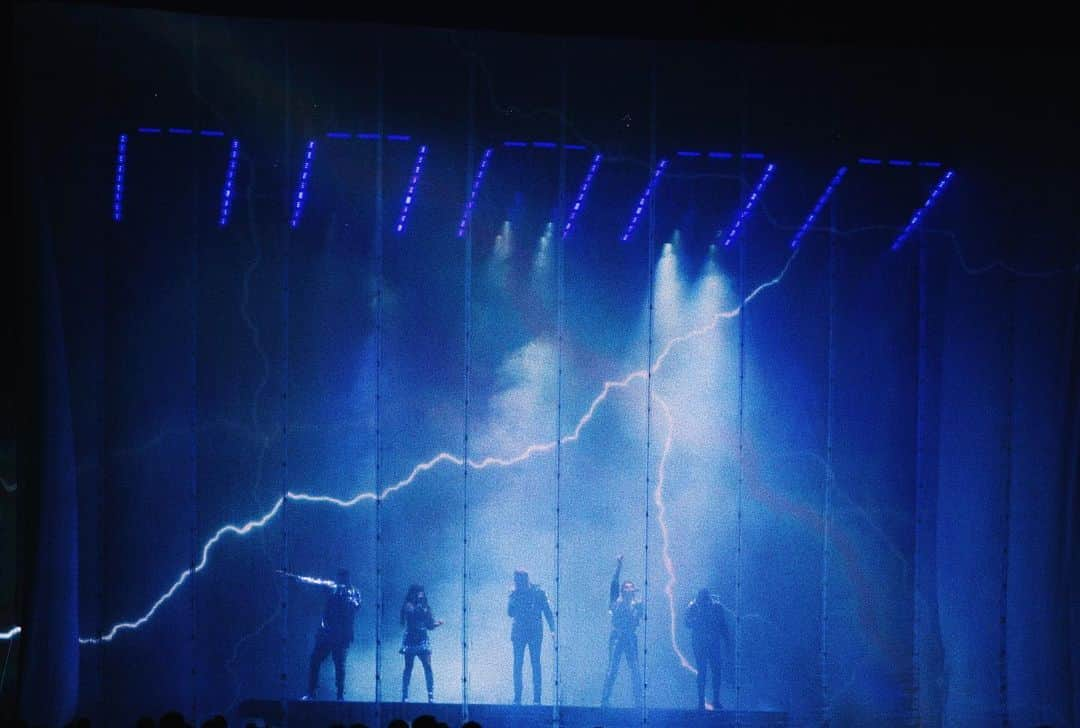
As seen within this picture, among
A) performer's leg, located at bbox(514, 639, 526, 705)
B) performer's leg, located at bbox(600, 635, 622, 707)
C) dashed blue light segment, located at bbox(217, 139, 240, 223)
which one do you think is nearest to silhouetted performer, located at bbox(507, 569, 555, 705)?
performer's leg, located at bbox(514, 639, 526, 705)

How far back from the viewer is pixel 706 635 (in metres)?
4.96

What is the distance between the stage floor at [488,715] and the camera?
482 cm

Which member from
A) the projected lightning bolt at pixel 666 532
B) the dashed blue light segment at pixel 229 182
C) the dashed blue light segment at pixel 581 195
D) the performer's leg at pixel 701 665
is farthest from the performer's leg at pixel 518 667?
the dashed blue light segment at pixel 229 182

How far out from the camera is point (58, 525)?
4.66m

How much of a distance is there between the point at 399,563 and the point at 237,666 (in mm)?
1084

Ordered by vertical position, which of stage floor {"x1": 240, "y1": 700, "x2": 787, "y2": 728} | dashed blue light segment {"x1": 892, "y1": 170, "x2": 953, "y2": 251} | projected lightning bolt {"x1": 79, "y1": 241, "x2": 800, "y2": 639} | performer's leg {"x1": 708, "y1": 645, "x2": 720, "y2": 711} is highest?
dashed blue light segment {"x1": 892, "y1": 170, "x2": 953, "y2": 251}

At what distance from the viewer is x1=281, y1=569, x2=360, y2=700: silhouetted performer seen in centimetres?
484

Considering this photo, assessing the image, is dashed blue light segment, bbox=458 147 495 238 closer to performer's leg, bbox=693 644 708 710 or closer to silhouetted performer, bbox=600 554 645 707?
silhouetted performer, bbox=600 554 645 707

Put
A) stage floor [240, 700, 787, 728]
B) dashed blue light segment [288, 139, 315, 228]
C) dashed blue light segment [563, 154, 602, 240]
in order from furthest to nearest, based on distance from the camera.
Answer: dashed blue light segment [563, 154, 602, 240] → dashed blue light segment [288, 139, 315, 228] → stage floor [240, 700, 787, 728]

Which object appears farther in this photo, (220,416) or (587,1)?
(220,416)

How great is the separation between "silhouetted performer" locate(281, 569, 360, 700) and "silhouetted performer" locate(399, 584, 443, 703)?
31 cm

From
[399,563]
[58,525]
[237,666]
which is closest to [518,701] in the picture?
[399,563]

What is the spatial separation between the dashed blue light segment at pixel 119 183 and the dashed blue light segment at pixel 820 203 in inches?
156

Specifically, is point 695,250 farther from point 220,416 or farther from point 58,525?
point 58,525
